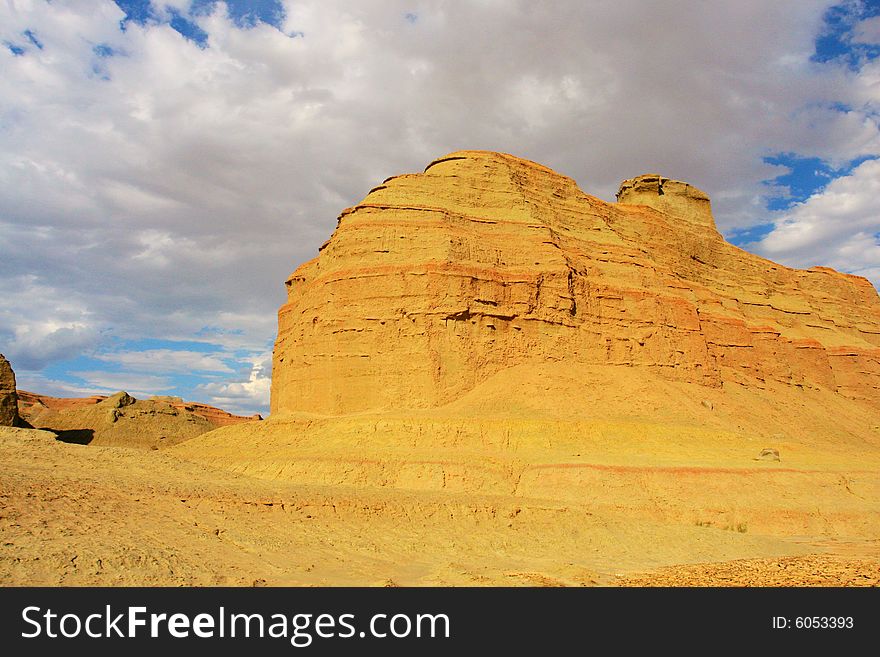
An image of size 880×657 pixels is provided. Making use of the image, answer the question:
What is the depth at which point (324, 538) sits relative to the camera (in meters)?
15.3

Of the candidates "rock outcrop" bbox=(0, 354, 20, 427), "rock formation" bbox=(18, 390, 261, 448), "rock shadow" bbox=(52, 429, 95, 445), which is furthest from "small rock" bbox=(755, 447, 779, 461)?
"rock shadow" bbox=(52, 429, 95, 445)

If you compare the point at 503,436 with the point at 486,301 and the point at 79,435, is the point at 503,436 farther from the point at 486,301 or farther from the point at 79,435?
the point at 79,435

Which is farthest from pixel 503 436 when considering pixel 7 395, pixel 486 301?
pixel 7 395

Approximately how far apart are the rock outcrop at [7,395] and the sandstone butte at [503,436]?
10.9 metres

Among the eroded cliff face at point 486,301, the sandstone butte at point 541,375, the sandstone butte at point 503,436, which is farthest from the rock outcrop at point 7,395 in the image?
the eroded cliff face at point 486,301

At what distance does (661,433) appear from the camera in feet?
96.1

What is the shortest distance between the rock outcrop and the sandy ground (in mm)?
22101

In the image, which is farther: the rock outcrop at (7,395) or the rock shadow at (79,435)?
the rock shadow at (79,435)

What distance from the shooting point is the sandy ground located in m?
11.0

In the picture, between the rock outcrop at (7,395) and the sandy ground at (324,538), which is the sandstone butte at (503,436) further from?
the rock outcrop at (7,395)

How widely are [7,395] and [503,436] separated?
3021 centimetres

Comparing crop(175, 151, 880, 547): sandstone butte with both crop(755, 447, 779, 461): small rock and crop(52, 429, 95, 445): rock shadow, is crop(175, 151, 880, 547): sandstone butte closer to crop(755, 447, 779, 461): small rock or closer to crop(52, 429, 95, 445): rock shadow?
crop(755, 447, 779, 461): small rock

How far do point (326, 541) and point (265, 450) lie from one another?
17.1m

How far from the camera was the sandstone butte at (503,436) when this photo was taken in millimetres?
13406
